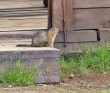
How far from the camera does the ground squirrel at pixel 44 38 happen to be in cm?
570

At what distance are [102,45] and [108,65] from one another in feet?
1.67

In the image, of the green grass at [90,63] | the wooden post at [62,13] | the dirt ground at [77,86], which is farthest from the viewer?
the wooden post at [62,13]

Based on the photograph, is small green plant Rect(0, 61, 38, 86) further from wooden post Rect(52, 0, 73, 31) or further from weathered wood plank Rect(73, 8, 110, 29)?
weathered wood plank Rect(73, 8, 110, 29)

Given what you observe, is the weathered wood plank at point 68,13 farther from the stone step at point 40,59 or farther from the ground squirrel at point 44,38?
the stone step at point 40,59

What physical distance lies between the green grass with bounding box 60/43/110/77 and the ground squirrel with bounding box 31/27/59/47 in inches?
22.9

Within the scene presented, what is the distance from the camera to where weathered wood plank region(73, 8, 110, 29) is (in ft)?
21.2

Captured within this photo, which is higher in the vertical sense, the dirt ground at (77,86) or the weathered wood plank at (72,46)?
the weathered wood plank at (72,46)

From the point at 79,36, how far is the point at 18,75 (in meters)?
2.09

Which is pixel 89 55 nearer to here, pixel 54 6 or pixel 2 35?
pixel 54 6

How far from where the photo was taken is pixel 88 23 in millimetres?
6527

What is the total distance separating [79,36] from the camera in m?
6.46

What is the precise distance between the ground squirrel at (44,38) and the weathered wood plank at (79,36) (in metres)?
0.49

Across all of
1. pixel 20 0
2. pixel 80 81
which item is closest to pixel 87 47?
pixel 80 81

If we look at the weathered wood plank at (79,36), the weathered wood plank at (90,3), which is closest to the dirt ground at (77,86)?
the weathered wood plank at (79,36)
